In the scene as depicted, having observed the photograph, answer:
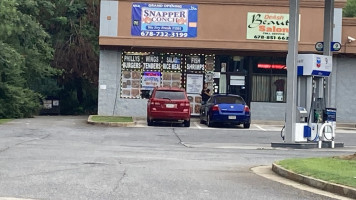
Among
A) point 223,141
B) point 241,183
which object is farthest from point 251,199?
point 223,141

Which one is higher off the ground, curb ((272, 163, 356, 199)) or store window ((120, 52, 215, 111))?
store window ((120, 52, 215, 111))

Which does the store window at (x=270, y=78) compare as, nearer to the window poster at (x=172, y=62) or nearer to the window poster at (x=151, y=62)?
the window poster at (x=172, y=62)

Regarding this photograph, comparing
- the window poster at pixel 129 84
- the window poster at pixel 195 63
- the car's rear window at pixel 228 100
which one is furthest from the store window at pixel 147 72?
the car's rear window at pixel 228 100

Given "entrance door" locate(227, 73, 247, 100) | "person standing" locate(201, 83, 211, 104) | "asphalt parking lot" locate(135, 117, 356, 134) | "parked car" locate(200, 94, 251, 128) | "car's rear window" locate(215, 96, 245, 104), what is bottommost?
"asphalt parking lot" locate(135, 117, 356, 134)

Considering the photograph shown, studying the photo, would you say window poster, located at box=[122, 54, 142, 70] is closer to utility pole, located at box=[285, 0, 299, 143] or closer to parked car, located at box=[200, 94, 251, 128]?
parked car, located at box=[200, 94, 251, 128]

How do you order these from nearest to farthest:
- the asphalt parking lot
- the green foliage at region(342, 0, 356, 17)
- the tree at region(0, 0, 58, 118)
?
the asphalt parking lot < the tree at region(0, 0, 58, 118) < the green foliage at region(342, 0, 356, 17)

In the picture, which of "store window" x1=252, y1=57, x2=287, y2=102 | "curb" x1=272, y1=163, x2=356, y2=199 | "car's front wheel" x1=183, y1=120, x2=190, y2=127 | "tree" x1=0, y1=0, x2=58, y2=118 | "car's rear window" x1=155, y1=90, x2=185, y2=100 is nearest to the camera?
"curb" x1=272, y1=163, x2=356, y2=199

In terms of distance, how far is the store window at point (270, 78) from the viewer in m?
34.2

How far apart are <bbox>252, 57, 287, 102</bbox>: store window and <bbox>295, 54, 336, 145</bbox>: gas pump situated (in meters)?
12.4

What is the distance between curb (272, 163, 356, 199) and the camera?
33.0 ft

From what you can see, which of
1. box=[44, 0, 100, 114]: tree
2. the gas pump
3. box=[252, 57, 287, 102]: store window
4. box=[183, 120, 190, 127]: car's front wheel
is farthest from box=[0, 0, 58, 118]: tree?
the gas pump

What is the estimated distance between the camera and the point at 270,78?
34.3m

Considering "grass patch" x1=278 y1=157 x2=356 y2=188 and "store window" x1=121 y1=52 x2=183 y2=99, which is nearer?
"grass patch" x1=278 y1=157 x2=356 y2=188

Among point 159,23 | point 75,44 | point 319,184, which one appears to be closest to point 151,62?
point 159,23
